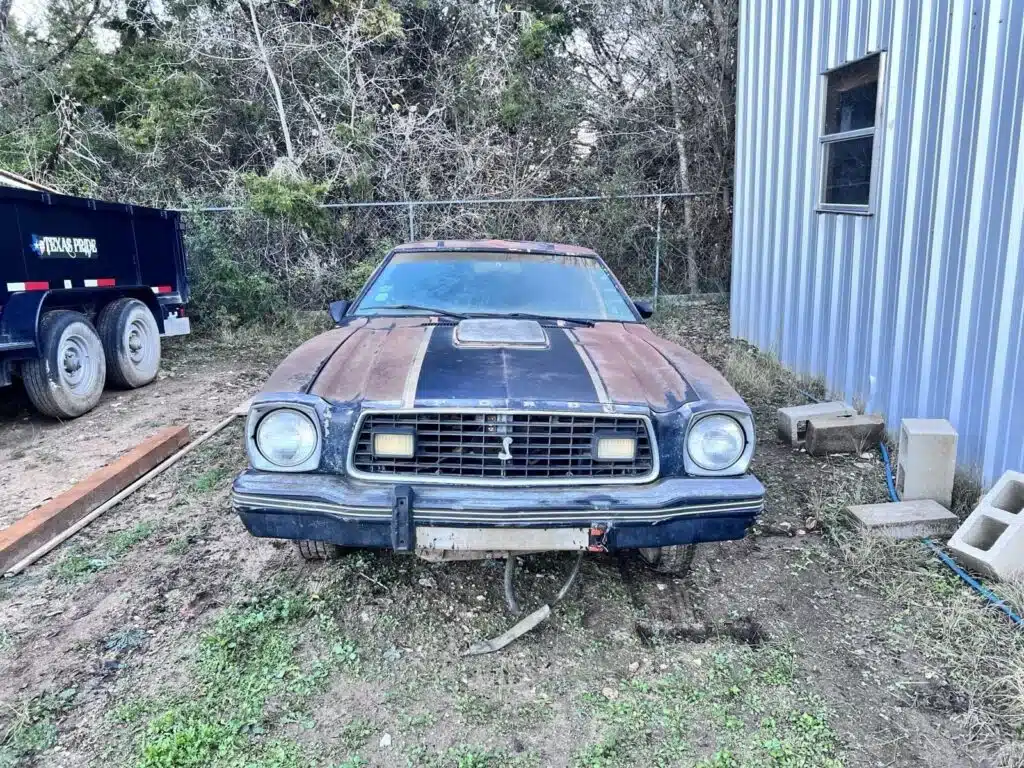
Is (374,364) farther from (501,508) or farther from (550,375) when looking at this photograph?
(501,508)

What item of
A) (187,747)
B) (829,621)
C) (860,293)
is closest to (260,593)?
(187,747)

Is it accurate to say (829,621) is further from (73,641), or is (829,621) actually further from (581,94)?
(581,94)

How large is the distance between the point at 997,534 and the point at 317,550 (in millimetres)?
3307

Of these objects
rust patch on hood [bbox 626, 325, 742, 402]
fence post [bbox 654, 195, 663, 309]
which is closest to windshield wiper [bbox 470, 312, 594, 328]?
rust patch on hood [bbox 626, 325, 742, 402]

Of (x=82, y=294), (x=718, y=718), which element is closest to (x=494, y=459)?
(x=718, y=718)

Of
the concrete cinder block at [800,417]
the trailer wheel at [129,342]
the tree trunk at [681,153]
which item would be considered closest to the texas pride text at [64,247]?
the trailer wheel at [129,342]

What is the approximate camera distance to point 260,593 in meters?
3.17

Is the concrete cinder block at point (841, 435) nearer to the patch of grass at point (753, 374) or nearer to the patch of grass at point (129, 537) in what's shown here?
the patch of grass at point (753, 374)

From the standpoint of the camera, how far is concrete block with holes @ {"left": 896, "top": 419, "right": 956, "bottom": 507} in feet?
12.7

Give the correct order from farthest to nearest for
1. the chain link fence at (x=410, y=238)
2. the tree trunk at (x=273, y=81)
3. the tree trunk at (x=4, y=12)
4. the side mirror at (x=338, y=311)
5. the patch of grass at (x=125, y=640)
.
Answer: the tree trunk at (x=4, y=12) → the tree trunk at (x=273, y=81) → the chain link fence at (x=410, y=238) → the side mirror at (x=338, y=311) → the patch of grass at (x=125, y=640)

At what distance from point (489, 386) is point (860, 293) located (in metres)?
4.05

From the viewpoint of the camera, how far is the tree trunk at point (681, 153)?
418 inches

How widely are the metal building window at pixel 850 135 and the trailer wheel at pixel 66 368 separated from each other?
6.52m

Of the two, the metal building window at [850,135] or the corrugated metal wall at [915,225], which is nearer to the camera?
the corrugated metal wall at [915,225]
